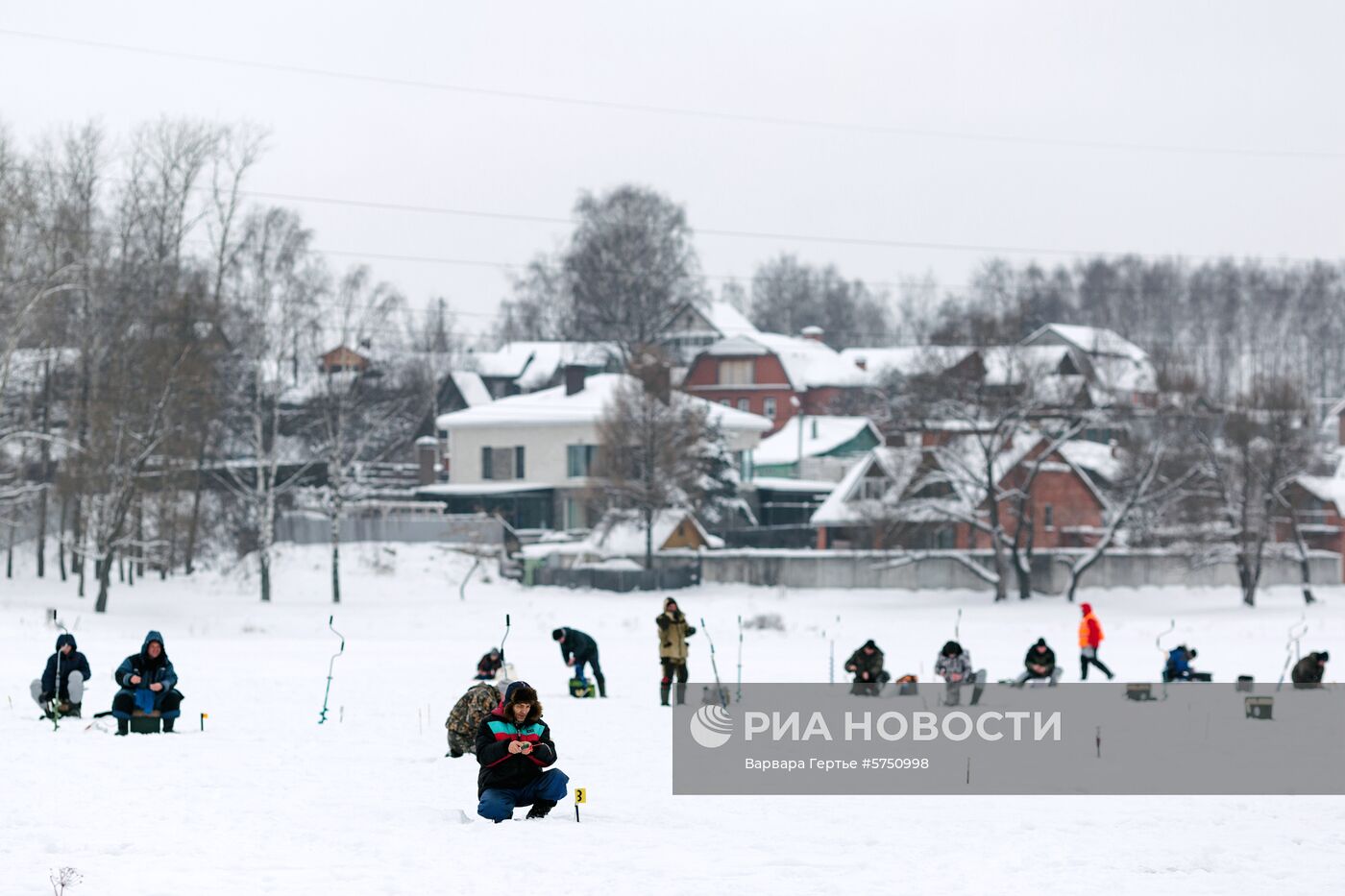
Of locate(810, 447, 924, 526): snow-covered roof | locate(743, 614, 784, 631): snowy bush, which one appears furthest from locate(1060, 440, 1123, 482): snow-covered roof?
locate(743, 614, 784, 631): snowy bush

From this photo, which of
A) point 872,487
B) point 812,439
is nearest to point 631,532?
point 872,487

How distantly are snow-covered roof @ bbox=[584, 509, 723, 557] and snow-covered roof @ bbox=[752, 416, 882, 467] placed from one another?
76.8 feet

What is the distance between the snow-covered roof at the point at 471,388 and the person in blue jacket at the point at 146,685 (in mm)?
73210

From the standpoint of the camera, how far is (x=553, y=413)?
7119 centimetres

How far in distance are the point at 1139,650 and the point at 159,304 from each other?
96.5 ft

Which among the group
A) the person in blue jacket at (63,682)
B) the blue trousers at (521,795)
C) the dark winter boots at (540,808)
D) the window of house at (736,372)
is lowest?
the dark winter boots at (540,808)

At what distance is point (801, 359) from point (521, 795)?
3540 inches

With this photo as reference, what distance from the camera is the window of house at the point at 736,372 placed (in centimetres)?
9706

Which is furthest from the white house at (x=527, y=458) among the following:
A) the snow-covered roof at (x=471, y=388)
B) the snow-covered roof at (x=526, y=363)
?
the snow-covered roof at (x=526, y=363)

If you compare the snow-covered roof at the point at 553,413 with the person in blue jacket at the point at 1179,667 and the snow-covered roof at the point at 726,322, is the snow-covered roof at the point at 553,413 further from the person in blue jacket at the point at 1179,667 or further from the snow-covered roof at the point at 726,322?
the person in blue jacket at the point at 1179,667

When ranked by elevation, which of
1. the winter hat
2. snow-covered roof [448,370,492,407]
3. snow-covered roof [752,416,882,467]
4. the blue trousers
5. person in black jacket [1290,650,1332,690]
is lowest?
person in black jacket [1290,650,1332,690]

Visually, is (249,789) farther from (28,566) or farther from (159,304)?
(28,566)

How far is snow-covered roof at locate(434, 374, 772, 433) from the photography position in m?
70.7

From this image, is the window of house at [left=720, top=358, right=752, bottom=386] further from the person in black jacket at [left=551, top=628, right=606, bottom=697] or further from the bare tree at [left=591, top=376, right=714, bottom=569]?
the person in black jacket at [left=551, top=628, right=606, bottom=697]
